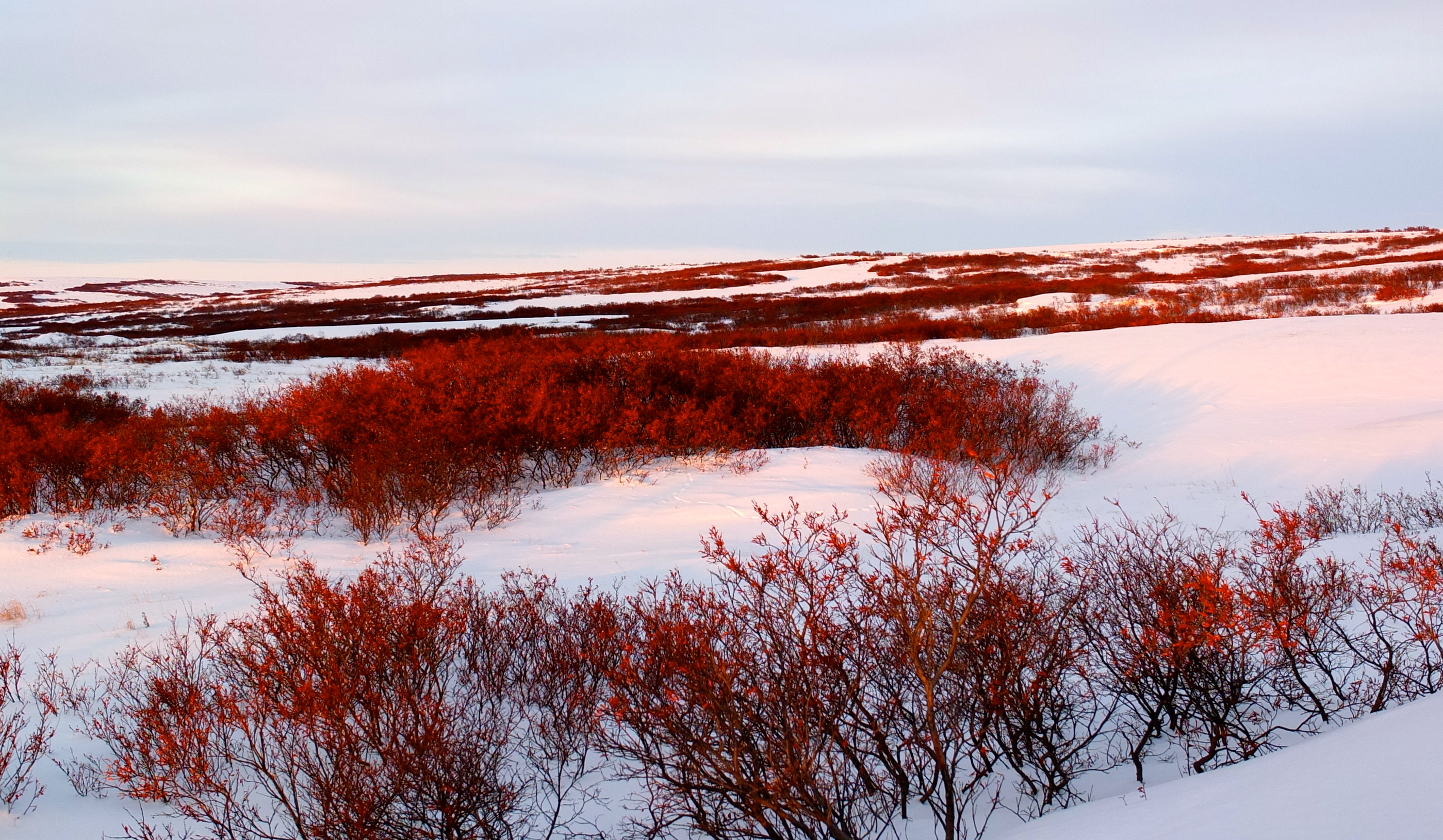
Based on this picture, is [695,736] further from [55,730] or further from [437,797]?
[55,730]

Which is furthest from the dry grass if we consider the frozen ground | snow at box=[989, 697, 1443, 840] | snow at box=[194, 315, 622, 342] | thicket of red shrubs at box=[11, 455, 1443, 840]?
snow at box=[194, 315, 622, 342]

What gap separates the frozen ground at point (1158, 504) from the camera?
2287 millimetres

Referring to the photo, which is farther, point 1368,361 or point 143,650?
point 1368,361

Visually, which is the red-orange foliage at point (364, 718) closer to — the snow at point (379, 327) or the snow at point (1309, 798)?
the snow at point (1309, 798)

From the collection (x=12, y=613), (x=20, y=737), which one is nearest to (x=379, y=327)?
(x=12, y=613)

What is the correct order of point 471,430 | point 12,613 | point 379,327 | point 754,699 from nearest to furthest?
1. point 754,699
2. point 12,613
3. point 471,430
4. point 379,327

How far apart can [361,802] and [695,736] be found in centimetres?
129

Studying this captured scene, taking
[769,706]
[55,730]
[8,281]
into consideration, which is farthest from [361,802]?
[8,281]

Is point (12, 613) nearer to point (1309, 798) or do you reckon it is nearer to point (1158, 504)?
point (1309, 798)

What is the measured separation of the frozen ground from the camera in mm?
2287

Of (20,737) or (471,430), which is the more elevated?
(471,430)

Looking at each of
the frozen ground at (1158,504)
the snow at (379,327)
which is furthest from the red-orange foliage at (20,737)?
the snow at (379,327)

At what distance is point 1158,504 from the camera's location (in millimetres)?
7664

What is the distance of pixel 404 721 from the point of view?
10.3 ft
